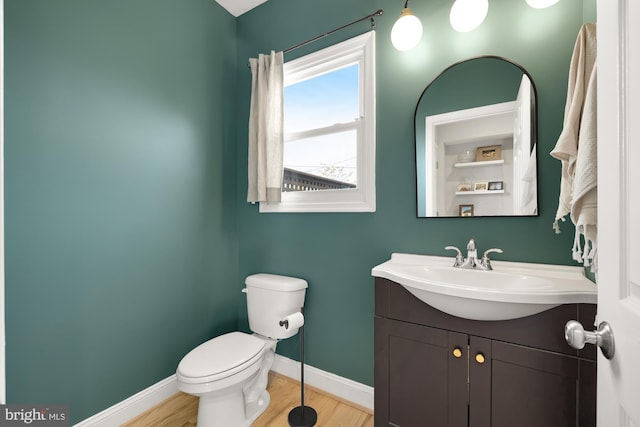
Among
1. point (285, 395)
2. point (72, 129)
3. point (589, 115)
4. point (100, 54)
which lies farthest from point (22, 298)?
point (589, 115)

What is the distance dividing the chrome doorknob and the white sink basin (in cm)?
37

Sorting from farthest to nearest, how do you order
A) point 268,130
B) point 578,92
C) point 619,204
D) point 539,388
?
1. point 268,130
2. point 539,388
3. point 578,92
4. point 619,204

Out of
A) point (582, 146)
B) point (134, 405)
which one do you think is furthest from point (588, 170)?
point (134, 405)

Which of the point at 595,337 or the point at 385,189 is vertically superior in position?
the point at 385,189

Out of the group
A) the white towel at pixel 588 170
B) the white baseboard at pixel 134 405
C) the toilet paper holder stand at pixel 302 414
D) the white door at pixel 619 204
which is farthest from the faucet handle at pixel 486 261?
the white baseboard at pixel 134 405

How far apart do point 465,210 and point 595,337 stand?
2.96 ft

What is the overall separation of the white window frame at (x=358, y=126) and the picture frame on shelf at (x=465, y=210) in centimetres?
45

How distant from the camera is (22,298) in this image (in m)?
1.28

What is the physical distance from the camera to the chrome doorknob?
578 millimetres

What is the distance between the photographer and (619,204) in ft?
Result: 1.80

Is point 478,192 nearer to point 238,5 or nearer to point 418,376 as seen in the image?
point 418,376

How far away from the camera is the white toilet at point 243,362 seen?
139 centimetres

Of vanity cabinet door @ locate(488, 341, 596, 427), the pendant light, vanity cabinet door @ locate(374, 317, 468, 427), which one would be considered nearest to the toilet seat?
vanity cabinet door @ locate(374, 317, 468, 427)

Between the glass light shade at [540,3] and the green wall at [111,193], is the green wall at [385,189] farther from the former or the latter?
the green wall at [111,193]
